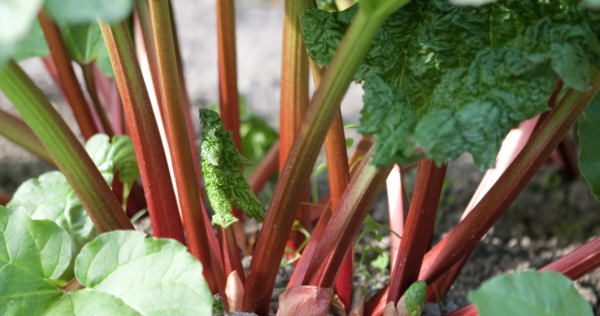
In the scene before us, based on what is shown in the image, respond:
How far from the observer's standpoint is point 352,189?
2.15ft

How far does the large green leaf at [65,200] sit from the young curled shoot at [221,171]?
343 mm

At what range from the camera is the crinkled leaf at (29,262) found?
0.59 metres

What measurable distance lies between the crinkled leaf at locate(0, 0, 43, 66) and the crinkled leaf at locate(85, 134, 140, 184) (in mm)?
598

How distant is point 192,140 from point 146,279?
666 millimetres

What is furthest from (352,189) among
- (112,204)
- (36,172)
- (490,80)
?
(36,172)

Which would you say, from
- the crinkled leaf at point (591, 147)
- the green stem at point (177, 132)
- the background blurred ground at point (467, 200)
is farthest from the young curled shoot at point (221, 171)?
the crinkled leaf at point (591, 147)

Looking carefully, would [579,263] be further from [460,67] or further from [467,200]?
[467,200]

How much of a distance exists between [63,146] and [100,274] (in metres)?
0.17

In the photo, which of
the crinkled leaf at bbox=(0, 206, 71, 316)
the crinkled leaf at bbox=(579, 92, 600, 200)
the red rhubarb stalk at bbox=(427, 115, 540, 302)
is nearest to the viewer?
the crinkled leaf at bbox=(0, 206, 71, 316)

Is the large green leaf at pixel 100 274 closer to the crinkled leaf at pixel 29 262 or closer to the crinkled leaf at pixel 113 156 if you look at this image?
the crinkled leaf at pixel 29 262

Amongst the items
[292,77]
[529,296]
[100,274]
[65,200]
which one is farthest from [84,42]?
[529,296]

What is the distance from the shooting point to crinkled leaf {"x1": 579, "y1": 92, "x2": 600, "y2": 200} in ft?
2.36

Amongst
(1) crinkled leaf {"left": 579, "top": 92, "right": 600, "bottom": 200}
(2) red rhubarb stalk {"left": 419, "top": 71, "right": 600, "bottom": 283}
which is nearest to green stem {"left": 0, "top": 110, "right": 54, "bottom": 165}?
(2) red rhubarb stalk {"left": 419, "top": 71, "right": 600, "bottom": 283}

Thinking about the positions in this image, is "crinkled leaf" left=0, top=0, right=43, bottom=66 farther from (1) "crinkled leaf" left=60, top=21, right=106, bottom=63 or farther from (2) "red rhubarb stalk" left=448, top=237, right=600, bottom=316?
(1) "crinkled leaf" left=60, top=21, right=106, bottom=63
